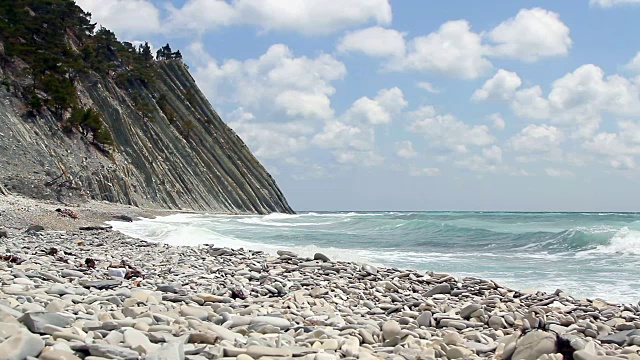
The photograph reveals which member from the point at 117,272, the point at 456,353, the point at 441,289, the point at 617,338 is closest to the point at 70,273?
the point at 117,272

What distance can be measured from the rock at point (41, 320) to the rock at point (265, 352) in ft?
4.82

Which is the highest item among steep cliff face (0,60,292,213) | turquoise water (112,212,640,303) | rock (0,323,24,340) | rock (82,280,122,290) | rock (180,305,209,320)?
steep cliff face (0,60,292,213)

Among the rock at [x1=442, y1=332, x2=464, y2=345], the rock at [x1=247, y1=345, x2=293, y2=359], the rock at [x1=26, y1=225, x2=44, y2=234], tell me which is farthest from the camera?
the rock at [x1=26, y1=225, x2=44, y2=234]

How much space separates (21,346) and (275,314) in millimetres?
2814

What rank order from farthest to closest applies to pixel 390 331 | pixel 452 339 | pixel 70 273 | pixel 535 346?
pixel 70 273 → pixel 390 331 → pixel 452 339 → pixel 535 346

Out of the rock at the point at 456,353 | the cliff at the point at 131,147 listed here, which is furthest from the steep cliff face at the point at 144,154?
the rock at the point at 456,353

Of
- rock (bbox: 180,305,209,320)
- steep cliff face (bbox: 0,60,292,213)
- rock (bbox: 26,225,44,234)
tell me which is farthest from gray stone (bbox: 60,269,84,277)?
steep cliff face (bbox: 0,60,292,213)

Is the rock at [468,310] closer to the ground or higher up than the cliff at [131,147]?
closer to the ground

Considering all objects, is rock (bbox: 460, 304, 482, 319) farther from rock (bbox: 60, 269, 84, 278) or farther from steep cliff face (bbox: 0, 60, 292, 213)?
steep cliff face (bbox: 0, 60, 292, 213)

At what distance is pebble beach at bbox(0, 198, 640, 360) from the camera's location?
423 centimetres

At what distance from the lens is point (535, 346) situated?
4.63 m

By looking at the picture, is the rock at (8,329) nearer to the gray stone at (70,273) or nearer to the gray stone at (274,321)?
the gray stone at (274,321)

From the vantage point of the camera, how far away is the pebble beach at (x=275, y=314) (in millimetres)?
4230

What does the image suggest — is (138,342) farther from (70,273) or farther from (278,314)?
(70,273)
